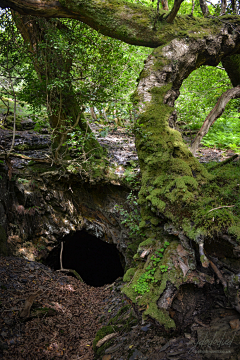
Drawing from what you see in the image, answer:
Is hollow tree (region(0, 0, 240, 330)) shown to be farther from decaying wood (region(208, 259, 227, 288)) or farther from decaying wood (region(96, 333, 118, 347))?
decaying wood (region(96, 333, 118, 347))

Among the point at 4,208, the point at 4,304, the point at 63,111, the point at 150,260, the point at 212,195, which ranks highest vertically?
the point at 63,111

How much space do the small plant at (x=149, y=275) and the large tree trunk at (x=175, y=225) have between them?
1 cm

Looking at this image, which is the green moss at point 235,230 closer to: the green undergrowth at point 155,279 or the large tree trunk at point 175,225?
the large tree trunk at point 175,225

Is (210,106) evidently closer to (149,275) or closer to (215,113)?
(215,113)

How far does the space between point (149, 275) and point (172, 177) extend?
4.44ft

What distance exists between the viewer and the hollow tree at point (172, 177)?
2520 mm

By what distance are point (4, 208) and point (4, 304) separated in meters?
2.37

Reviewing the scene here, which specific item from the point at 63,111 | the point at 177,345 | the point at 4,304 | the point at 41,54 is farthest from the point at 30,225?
the point at 177,345

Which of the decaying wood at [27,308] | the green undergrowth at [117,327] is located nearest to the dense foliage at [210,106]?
the green undergrowth at [117,327]

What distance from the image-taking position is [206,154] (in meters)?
6.86

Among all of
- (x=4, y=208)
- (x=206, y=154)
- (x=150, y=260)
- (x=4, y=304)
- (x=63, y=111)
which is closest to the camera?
(x=150, y=260)

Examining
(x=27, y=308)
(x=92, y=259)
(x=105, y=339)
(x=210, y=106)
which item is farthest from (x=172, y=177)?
(x=92, y=259)

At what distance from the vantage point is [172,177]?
10.8 ft

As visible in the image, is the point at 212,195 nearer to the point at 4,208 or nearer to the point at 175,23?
the point at 175,23
